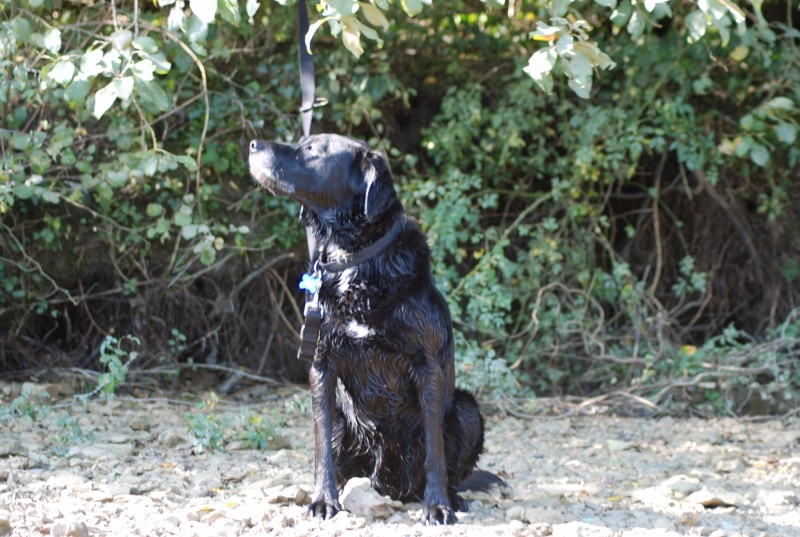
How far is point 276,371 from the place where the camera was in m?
7.09

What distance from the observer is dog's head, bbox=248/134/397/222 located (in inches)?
140

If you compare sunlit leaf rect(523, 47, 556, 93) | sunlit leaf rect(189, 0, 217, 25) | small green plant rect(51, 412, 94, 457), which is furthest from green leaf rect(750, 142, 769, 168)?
small green plant rect(51, 412, 94, 457)

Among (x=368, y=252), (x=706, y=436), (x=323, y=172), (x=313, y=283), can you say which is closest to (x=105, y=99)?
(x=323, y=172)

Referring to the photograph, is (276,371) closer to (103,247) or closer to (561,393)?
(103,247)

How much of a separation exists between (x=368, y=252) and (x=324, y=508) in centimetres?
98

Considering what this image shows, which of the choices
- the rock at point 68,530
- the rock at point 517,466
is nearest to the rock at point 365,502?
the rock at point 68,530

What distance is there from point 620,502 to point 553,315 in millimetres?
3050

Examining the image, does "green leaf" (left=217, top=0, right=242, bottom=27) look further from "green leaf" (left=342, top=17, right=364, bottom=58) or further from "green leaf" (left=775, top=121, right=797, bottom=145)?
"green leaf" (left=775, top=121, right=797, bottom=145)

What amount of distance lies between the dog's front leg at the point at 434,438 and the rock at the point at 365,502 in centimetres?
15

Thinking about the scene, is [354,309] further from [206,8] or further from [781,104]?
[781,104]

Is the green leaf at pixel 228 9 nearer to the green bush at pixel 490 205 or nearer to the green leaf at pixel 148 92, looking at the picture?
the green leaf at pixel 148 92

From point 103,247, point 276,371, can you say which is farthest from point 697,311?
point 103,247

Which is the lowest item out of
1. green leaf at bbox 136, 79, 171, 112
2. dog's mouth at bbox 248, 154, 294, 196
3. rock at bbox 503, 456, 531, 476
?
rock at bbox 503, 456, 531, 476

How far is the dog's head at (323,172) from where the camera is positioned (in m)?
3.56
